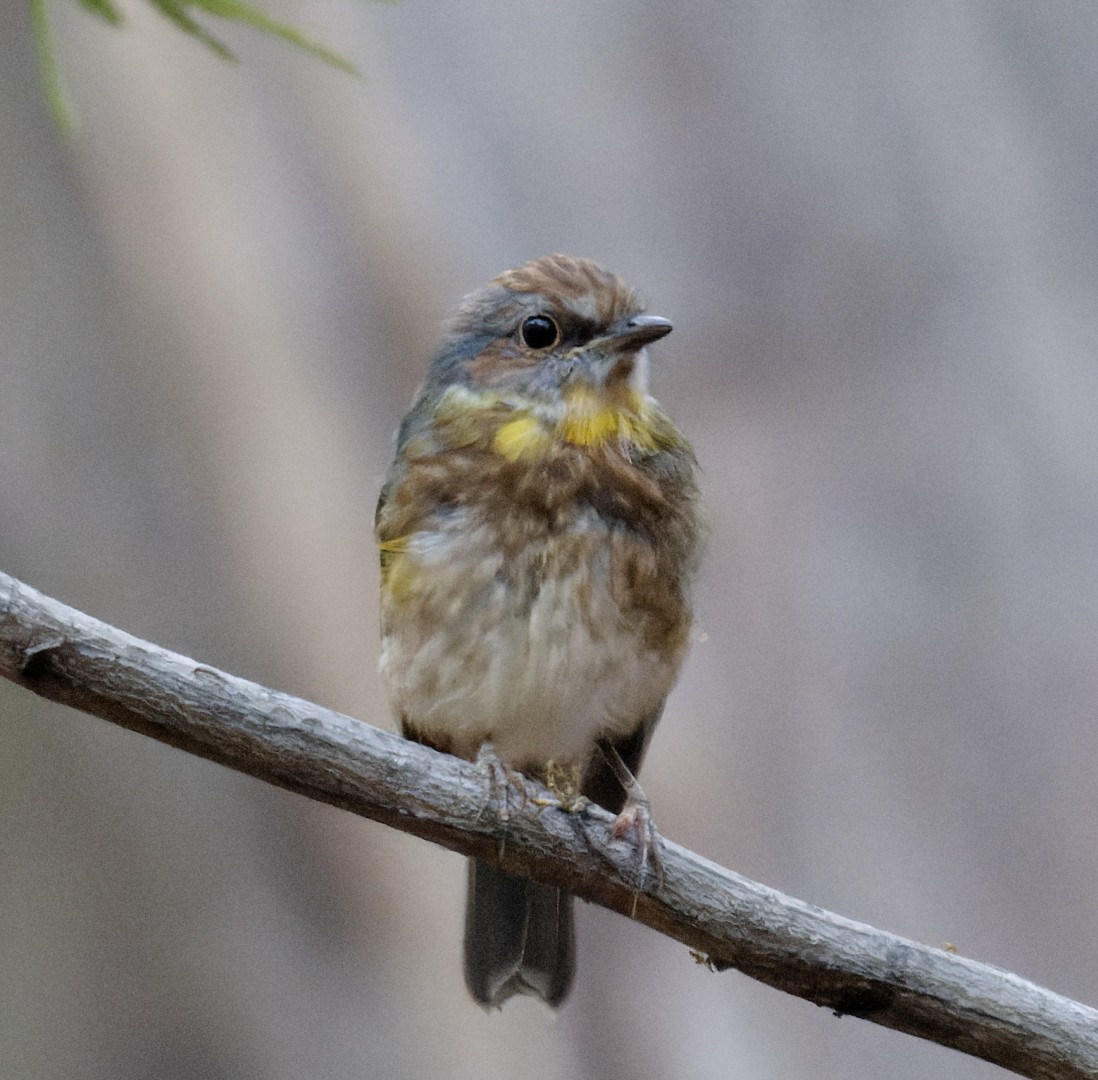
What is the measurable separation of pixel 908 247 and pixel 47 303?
7.54ft

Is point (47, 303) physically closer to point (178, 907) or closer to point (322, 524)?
point (322, 524)

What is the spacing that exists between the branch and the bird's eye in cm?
80

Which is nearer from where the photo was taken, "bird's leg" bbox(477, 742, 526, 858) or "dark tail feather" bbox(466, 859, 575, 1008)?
"bird's leg" bbox(477, 742, 526, 858)

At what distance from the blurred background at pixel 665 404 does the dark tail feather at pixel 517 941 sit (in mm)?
889

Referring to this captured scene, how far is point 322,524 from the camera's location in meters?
4.04

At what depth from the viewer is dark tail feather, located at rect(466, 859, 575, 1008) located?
290cm

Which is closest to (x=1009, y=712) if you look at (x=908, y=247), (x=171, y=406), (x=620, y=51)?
(x=908, y=247)

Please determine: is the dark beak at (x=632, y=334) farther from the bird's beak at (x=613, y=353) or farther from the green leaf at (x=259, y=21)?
the green leaf at (x=259, y=21)

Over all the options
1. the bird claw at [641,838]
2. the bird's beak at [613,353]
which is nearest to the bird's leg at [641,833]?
the bird claw at [641,838]

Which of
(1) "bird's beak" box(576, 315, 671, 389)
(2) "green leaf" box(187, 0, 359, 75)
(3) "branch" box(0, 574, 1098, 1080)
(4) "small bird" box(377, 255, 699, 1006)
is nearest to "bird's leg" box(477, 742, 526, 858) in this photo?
(3) "branch" box(0, 574, 1098, 1080)

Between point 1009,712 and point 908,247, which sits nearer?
point 1009,712

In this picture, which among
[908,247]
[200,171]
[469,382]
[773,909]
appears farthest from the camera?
[200,171]

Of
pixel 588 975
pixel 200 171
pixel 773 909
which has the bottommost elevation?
pixel 773 909

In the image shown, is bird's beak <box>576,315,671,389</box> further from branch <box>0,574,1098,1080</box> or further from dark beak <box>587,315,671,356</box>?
branch <box>0,574,1098,1080</box>
